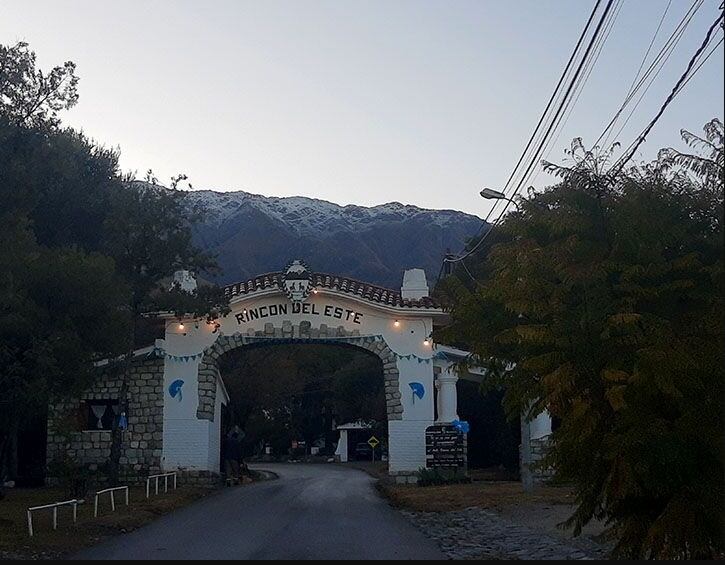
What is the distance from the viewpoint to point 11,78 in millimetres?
19391

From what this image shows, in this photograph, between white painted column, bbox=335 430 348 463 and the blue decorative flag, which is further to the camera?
white painted column, bbox=335 430 348 463

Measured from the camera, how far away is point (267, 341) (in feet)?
98.9

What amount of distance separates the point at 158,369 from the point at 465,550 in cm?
1834

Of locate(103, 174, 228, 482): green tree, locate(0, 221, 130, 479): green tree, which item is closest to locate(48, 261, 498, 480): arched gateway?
locate(103, 174, 228, 482): green tree

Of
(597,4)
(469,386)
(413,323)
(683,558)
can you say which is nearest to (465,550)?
(683,558)

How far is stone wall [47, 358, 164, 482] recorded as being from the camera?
1139 inches

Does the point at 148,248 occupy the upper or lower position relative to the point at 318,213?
lower

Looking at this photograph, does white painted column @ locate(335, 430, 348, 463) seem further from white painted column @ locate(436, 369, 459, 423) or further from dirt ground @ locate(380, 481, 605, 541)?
dirt ground @ locate(380, 481, 605, 541)

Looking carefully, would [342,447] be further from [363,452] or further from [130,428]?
[130,428]

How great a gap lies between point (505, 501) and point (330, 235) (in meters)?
156

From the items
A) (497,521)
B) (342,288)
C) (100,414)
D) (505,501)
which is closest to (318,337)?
(342,288)

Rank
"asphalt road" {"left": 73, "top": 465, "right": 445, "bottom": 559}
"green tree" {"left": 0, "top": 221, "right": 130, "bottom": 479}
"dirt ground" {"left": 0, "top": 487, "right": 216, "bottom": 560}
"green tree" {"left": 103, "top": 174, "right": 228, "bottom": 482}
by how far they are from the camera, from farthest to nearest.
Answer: "green tree" {"left": 103, "top": 174, "right": 228, "bottom": 482}, "green tree" {"left": 0, "top": 221, "right": 130, "bottom": 479}, "dirt ground" {"left": 0, "top": 487, "right": 216, "bottom": 560}, "asphalt road" {"left": 73, "top": 465, "right": 445, "bottom": 559}

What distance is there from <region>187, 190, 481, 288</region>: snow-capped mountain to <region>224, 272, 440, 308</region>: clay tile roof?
102663 mm

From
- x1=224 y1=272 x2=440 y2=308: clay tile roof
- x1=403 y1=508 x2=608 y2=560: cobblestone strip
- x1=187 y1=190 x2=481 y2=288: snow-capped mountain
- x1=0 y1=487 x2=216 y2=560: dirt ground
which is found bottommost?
x1=403 y1=508 x2=608 y2=560: cobblestone strip
